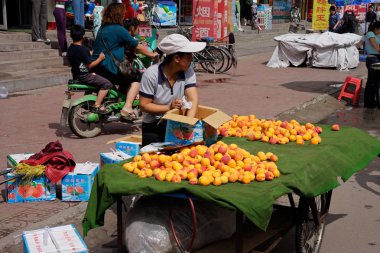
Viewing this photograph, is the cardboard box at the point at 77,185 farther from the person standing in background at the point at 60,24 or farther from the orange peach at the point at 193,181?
the person standing in background at the point at 60,24

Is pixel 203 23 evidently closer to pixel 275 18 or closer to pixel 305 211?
pixel 305 211

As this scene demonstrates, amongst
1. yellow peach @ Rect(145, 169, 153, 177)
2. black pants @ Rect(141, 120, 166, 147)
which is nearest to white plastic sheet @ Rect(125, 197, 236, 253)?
yellow peach @ Rect(145, 169, 153, 177)

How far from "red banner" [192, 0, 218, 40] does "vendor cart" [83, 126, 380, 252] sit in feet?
41.0

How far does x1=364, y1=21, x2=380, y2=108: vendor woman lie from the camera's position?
11680mm

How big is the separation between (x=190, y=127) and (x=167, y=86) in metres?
0.81

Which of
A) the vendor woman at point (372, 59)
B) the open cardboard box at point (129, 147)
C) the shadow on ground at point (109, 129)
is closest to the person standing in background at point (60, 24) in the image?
the shadow on ground at point (109, 129)

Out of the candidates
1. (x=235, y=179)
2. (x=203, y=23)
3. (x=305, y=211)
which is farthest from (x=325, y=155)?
(x=203, y=23)

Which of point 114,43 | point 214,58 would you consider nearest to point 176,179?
point 114,43

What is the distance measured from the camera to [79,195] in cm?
565

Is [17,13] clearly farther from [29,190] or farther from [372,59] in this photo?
[29,190]

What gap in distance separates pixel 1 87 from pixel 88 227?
8199 millimetres

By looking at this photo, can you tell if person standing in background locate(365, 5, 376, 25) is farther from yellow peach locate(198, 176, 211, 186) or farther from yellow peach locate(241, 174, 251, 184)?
yellow peach locate(198, 176, 211, 186)

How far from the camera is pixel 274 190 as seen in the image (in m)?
3.43

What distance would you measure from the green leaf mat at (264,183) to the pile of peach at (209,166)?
2.2 inches
